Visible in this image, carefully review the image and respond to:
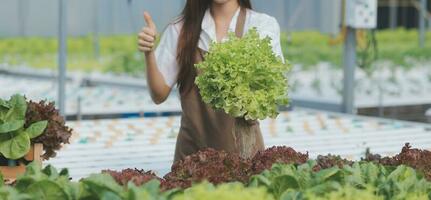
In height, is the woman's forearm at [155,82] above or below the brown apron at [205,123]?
above

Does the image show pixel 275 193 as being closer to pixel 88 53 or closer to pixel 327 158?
pixel 327 158

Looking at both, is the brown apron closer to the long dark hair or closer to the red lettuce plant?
the long dark hair

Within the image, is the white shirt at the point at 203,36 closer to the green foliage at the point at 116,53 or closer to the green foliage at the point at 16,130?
the green foliage at the point at 16,130

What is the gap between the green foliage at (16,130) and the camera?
4.91 m

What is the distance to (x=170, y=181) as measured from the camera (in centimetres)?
419

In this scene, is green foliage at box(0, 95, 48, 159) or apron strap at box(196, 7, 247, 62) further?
apron strap at box(196, 7, 247, 62)

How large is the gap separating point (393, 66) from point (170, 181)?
1336 cm

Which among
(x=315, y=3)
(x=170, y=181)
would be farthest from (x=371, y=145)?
(x=315, y=3)

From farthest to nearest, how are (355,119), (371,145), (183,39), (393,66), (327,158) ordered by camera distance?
1. (393,66)
2. (355,119)
3. (371,145)
4. (183,39)
5. (327,158)

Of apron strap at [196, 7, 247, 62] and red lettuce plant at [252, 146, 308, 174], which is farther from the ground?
apron strap at [196, 7, 247, 62]

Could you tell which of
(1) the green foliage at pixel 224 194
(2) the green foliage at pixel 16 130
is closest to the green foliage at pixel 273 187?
(1) the green foliage at pixel 224 194

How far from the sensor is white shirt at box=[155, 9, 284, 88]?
533cm

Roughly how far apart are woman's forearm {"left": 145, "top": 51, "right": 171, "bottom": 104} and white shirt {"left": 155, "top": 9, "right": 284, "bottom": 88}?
1.2 inches

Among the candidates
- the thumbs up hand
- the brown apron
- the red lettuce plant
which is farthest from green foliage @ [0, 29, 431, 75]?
the red lettuce plant
